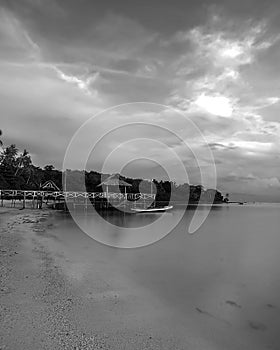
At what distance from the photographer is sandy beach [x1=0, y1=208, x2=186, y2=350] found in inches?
195

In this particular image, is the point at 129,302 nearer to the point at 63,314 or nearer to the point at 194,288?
the point at 63,314

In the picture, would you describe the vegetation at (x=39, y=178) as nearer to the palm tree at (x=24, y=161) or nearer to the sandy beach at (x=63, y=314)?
the palm tree at (x=24, y=161)

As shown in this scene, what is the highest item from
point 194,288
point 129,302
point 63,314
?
point 63,314

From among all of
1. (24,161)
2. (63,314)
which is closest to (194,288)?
(63,314)

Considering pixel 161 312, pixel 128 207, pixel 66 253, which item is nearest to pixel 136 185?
pixel 128 207

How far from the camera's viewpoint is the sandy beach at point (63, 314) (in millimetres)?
4961

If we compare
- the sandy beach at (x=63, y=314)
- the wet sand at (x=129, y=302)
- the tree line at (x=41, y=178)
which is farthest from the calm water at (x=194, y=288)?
the tree line at (x=41, y=178)

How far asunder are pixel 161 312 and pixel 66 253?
23.9ft

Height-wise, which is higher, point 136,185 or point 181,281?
point 136,185

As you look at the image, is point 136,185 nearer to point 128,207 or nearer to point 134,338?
point 128,207

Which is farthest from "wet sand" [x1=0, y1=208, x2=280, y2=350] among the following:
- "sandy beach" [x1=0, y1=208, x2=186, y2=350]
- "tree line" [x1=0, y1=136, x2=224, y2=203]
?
"tree line" [x1=0, y1=136, x2=224, y2=203]

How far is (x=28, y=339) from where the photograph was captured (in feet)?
15.9

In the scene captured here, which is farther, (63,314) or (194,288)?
(194,288)

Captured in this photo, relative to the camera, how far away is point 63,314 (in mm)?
6012
